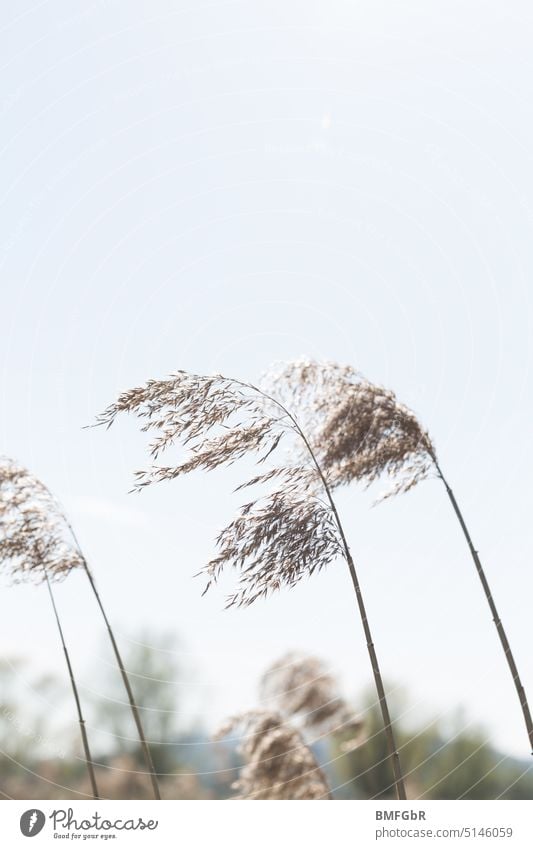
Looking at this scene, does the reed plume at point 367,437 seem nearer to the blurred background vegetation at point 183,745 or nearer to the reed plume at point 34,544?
the reed plume at point 34,544

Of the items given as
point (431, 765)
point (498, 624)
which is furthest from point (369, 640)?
point (431, 765)

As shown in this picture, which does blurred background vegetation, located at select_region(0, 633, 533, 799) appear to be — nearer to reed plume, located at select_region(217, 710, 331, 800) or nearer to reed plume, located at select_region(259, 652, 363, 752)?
reed plume, located at select_region(259, 652, 363, 752)

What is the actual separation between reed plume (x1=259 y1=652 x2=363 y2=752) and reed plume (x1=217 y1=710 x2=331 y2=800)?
0.48m

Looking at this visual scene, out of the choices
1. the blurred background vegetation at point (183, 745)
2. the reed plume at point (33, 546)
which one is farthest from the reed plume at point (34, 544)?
the blurred background vegetation at point (183, 745)

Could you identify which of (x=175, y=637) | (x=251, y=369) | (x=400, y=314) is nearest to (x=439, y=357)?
(x=400, y=314)

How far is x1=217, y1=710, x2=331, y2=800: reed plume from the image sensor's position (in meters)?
3.59

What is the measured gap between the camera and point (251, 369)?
351 centimetres

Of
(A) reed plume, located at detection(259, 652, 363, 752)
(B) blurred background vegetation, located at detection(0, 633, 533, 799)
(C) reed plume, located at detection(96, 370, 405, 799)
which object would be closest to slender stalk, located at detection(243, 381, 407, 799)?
(C) reed plume, located at detection(96, 370, 405, 799)

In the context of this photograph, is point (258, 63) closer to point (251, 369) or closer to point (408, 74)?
point (408, 74)

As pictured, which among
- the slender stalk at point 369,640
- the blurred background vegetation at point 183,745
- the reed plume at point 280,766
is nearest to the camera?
the slender stalk at point 369,640
